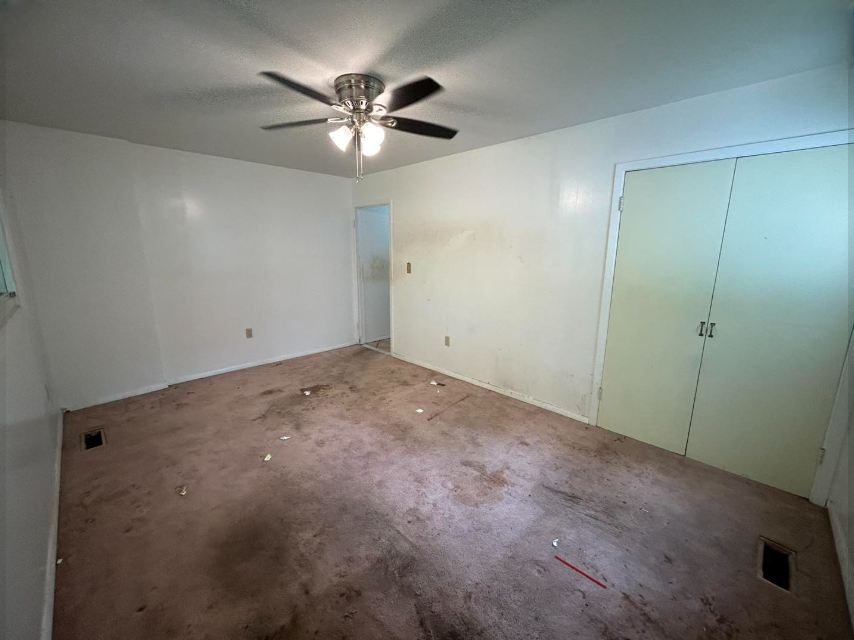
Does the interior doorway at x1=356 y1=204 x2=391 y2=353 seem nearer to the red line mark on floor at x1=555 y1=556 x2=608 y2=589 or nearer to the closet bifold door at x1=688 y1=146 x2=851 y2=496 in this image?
the red line mark on floor at x1=555 y1=556 x2=608 y2=589

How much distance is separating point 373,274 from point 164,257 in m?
2.52

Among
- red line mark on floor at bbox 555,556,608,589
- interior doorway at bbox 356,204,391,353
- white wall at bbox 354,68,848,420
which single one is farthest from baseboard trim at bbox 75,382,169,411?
red line mark on floor at bbox 555,556,608,589

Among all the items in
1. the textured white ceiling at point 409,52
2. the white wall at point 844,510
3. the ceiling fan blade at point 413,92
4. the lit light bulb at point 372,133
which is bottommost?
the white wall at point 844,510

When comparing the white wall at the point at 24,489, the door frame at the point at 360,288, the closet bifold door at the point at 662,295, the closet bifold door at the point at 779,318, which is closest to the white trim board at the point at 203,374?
the door frame at the point at 360,288

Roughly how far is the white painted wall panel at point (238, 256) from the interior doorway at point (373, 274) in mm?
194

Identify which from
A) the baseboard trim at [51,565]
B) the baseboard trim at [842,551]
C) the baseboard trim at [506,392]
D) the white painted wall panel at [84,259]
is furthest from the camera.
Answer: the baseboard trim at [506,392]

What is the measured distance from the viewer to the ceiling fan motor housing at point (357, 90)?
6.07ft

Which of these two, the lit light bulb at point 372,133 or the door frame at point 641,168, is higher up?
the lit light bulb at point 372,133

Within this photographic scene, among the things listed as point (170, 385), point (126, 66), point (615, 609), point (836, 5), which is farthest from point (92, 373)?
point (836, 5)

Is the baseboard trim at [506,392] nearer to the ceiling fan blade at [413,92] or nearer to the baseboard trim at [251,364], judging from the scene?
the baseboard trim at [251,364]

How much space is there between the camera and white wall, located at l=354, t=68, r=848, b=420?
2.02 meters

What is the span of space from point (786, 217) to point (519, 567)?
2.45 m

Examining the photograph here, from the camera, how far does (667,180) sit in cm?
232

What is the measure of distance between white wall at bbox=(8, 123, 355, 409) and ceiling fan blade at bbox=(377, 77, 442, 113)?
8.87ft
